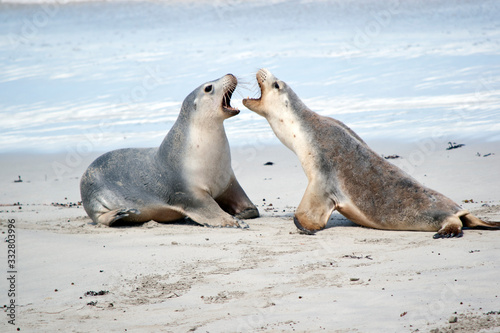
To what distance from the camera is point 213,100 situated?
7930 millimetres

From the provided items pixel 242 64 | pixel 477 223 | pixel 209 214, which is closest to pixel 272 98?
pixel 209 214

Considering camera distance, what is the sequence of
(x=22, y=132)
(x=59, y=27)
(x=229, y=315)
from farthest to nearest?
1. (x=59, y=27)
2. (x=22, y=132)
3. (x=229, y=315)

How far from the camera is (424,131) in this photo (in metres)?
12.7

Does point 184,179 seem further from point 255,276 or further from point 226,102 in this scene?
point 255,276

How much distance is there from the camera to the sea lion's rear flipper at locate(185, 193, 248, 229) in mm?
7488

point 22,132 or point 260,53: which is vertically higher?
point 260,53

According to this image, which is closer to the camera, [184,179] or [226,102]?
[184,179]

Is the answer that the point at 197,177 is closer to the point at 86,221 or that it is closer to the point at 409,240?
the point at 86,221

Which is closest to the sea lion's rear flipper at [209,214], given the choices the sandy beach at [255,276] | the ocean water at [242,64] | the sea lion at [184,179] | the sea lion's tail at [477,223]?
the sea lion at [184,179]

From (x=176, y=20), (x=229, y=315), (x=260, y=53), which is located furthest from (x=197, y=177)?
(x=176, y=20)

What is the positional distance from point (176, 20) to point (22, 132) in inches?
866

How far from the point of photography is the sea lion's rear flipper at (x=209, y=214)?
749 cm

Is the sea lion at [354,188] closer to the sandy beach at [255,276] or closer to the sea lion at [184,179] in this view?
the sandy beach at [255,276]

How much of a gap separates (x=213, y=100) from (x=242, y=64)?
14425 mm
